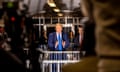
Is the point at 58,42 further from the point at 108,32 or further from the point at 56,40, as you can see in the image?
the point at 108,32

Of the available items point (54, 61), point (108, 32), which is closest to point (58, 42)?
point (54, 61)

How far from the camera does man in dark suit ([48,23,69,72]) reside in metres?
5.38

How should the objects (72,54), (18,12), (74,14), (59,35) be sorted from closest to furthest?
(18,12) < (59,35) < (72,54) < (74,14)

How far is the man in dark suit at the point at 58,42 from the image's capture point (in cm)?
538

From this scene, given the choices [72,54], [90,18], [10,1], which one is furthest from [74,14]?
[90,18]

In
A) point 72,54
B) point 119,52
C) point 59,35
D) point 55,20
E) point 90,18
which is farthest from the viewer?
point 55,20

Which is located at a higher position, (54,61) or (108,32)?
(108,32)

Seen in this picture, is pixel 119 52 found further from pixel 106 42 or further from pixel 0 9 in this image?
pixel 0 9

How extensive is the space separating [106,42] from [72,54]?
16.9 feet

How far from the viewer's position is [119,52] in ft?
2.69

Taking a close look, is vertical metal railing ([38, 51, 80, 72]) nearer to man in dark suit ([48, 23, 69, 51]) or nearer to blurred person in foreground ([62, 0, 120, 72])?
man in dark suit ([48, 23, 69, 51])

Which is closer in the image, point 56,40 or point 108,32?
point 108,32

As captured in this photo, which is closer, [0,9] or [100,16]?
[100,16]

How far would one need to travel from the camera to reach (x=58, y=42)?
17.9 ft
